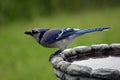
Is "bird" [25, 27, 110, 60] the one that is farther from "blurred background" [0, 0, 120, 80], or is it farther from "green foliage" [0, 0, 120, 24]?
"green foliage" [0, 0, 120, 24]

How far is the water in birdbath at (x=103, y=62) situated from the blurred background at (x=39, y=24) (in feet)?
6.50

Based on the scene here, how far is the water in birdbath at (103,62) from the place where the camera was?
4059 millimetres

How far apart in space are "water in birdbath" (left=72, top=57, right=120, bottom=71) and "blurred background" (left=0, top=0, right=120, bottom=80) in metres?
1.98

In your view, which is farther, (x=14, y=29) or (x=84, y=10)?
(x=84, y=10)

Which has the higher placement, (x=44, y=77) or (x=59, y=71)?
(x=59, y=71)

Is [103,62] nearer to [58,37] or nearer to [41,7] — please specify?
[58,37]

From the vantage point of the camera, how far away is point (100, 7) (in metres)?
9.54

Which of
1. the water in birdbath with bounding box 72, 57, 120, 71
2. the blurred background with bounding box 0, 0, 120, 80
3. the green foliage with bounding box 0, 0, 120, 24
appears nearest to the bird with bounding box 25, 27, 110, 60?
the water in birdbath with bounding box 72, 57, 120, 71

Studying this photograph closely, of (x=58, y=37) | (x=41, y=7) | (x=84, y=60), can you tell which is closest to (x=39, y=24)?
(x=41, y=7)

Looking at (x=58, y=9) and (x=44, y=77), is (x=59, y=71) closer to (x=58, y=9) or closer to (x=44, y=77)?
(x=44, y=77)

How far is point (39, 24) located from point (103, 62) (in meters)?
4.56

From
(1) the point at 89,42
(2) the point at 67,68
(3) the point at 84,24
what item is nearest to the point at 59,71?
(2) the point at 67,68

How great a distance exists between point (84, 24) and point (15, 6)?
4.64 feet

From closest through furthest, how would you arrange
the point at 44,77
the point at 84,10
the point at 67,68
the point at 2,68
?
the point at 67,68, the point at 44,77, the point at 2,68, the point at 84,10
